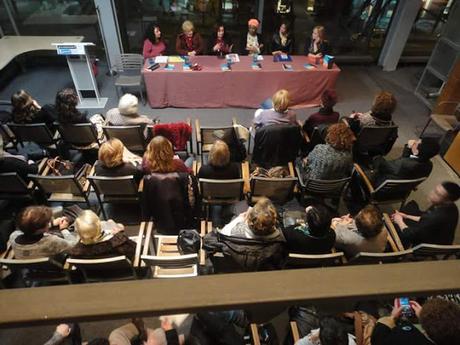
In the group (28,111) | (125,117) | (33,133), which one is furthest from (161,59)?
(33,133)

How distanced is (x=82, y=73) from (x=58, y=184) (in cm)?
285

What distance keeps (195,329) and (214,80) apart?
3.98 meters

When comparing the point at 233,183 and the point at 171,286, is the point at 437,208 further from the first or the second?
the point at 171,286

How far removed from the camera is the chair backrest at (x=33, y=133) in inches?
142

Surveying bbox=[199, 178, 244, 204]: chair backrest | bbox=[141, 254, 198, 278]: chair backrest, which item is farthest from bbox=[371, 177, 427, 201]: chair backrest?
bbox=[141, 254, 198, 278]: chair backrest

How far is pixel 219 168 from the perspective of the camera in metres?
3.06

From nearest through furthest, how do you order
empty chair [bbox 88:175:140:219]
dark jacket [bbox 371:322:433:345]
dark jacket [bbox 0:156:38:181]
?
dark jacket [bbox 371:322:433:345]
empty chair [bbox 88:175:140:219]
dark jacket [bbox 0:156:38:181]

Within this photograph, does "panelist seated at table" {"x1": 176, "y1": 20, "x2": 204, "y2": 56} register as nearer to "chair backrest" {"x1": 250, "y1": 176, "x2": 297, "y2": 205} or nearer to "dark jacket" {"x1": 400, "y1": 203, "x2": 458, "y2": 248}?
"chair backrest" {"x1": 250, "y1": 176, "x2": 297, "y2": 205}

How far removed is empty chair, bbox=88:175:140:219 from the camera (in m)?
2.94

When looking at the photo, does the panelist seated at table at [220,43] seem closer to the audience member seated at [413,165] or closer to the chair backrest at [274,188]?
the chair backrest at [274,188]

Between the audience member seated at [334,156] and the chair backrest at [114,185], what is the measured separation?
177cm

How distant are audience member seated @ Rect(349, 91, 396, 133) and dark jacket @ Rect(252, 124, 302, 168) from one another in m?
0.83

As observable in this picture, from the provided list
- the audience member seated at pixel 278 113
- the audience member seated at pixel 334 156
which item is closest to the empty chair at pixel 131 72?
the audience member seated at pixel 278 113

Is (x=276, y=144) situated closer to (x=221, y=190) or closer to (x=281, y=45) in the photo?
(x=221, y=190)
